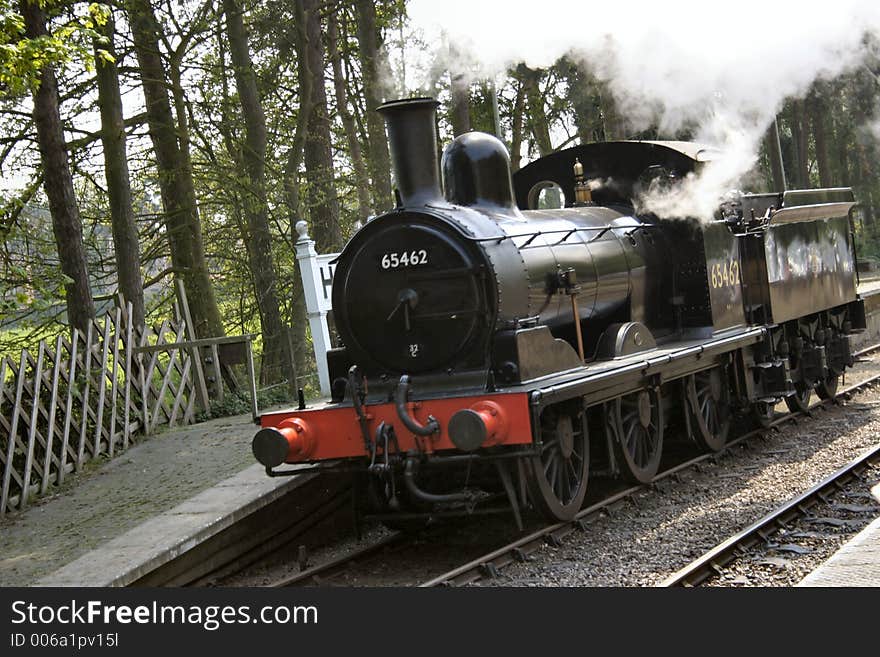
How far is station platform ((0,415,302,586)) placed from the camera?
7.04 metres

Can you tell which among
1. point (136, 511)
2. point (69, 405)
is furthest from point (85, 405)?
point (136, 511)

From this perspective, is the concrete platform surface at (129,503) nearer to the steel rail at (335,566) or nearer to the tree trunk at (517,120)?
the steel rail at (335,566)

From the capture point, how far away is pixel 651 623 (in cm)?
471

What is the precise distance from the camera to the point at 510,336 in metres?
7.07

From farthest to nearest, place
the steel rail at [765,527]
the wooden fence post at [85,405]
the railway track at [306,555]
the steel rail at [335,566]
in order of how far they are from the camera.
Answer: the wooden fence post at [85,405], the steel rail at [335,566], the railway track at [306,555], the steel rail at [765,527]

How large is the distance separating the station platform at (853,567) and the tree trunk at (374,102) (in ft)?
38.3

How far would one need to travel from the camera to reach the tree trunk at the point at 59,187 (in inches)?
468

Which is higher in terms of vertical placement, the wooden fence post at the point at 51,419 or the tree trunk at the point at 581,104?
the tree trunk at the point at 581,104

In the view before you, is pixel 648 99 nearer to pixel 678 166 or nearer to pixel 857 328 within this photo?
pixel 678 166

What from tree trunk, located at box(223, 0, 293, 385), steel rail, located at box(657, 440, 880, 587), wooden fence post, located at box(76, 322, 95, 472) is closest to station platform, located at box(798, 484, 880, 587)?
steel rail, located at box(657, 440, 880, 587)

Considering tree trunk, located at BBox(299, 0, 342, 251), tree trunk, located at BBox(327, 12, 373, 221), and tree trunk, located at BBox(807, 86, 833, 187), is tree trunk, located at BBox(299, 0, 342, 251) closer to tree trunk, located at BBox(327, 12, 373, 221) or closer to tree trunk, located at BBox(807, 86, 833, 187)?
tree trunk, located at BBox(327, 12, 373, 221)

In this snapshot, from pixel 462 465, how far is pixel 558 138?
72.8 ft

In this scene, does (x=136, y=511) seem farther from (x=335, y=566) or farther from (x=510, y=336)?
(x=510, y=336)

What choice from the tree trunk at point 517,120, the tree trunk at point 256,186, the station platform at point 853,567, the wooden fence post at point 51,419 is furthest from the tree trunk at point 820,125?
the station platform at point 853,567
